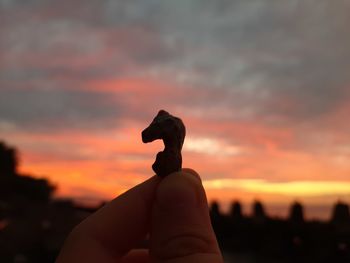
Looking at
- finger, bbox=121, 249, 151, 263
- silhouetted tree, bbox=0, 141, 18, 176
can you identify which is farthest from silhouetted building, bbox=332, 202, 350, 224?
silhouetted tree, bbox=0, 141, 18, 176

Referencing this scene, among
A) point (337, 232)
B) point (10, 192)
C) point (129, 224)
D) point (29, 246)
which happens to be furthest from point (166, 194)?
point (10, 192)

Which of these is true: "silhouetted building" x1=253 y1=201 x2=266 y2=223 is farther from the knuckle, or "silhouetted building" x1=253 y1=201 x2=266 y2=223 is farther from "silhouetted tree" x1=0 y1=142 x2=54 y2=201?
the knuckle

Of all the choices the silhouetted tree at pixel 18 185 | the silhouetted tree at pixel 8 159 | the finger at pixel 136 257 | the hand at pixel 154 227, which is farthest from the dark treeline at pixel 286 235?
the hand at pixel 154 227

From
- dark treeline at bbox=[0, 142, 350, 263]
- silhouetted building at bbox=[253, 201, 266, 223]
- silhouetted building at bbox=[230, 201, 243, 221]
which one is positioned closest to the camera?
dark treeline at bbox=[0, 142, 350, 263]

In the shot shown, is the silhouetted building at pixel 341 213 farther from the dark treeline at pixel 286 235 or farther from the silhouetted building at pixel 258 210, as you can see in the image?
the silhouetted building at pixel 258 210

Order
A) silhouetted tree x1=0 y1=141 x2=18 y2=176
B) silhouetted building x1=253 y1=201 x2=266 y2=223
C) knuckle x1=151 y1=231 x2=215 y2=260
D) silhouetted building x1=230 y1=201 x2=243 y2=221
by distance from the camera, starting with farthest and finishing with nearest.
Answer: silhouetted tree x1=0 y1=141 x2=18 y2=176
silhouetted building x1=230 y1=201 x2=243 y2=221
silhouetted building x1=253 y1=201 x2=266 y2=223
knuckle x1=151 y1=231 x2=215 y2=260

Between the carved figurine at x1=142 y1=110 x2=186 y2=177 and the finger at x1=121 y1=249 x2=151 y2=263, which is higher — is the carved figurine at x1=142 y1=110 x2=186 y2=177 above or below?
above

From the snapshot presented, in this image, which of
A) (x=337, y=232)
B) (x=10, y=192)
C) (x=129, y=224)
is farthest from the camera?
(x=10, y=192)

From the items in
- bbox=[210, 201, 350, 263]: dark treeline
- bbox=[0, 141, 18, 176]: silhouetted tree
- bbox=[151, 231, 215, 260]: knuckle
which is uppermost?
bbox=[0, 141, 18, 176]: silhouetted tree

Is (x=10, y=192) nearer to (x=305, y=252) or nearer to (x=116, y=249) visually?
(x=305, y=252)
